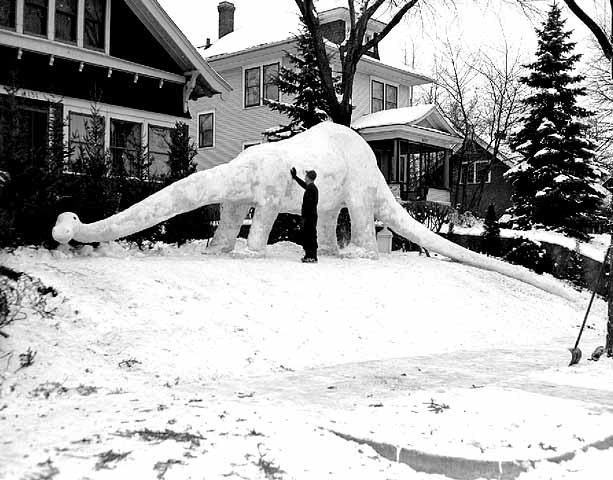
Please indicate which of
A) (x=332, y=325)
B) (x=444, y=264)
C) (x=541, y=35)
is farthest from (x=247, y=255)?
(x=541, y=35)

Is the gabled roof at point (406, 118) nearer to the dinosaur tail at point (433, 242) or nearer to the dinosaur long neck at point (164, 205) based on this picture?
the dinosaur tail at point (433, 242)

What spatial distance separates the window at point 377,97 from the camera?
32.9m

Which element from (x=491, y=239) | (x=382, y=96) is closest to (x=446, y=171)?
(x=382, y=96)

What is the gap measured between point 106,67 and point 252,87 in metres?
12.7

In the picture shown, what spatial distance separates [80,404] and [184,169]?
9492 mm

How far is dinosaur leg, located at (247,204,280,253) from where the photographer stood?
11.9m

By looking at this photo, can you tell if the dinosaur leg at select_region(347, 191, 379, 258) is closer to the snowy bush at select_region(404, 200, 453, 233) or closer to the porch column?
the snowy bush at select_region(404, 200, 453, 233)

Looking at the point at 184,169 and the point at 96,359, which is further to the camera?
the point at 184,169

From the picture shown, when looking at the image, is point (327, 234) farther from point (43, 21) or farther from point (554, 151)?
point (554, 151)

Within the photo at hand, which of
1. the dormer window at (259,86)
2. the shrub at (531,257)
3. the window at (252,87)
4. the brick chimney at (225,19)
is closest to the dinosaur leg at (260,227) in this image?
the shrub at (531,257)

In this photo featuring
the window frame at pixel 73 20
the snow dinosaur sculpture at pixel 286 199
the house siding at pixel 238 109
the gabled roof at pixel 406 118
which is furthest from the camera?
the house siding at pixel 238 109

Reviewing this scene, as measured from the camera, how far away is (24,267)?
28.3 feet

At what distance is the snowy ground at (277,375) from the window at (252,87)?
19526mm

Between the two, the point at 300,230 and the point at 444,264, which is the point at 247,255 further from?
the point at 300,230
